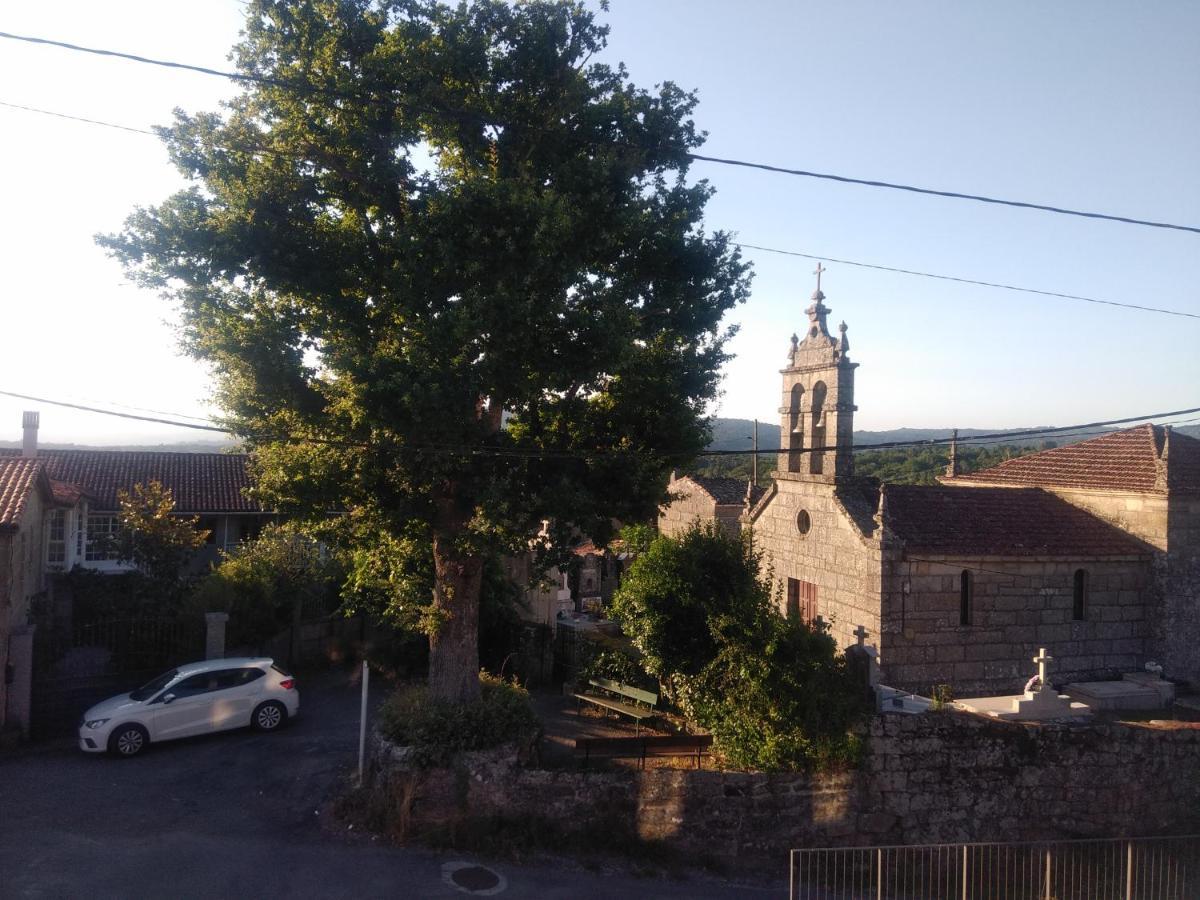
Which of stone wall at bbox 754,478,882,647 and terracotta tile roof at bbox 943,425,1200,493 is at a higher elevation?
terracotta tile roof at bbox 943,425,1200,493

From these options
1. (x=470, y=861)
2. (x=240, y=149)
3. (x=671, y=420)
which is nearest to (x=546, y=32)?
(x=240, y=149)

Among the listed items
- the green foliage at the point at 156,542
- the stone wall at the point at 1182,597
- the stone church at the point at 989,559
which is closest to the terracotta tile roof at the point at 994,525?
the stone church at the point at 989,559

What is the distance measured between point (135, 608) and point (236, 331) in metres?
10.6

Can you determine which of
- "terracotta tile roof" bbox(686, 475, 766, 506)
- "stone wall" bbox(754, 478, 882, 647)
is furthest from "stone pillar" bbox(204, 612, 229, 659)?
"terracotta tile roof" bbox(686, 475, 766, 506)

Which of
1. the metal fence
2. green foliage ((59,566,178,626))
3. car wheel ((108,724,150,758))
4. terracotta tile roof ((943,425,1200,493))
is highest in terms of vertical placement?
terracotta tile roof ((943,425,1200,493))

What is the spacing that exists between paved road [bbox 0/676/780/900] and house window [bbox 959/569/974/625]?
10.2 metres

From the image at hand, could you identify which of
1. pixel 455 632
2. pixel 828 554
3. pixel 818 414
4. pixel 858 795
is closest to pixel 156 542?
pixel 455 632

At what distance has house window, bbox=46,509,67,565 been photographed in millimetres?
23125

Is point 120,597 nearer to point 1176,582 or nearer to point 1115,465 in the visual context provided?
point 1176,582

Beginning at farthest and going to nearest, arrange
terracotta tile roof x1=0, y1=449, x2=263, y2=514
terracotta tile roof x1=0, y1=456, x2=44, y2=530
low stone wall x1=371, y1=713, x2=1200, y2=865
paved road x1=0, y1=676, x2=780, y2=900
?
terracotta tile roof x1=0, y1=449, x2=263, y2=514 → terracotta tile roof x1=0, y1=456, x2=44, y2=530 → low stone wall x1=371, y1=713, x2=1200, y2=865 → paved road x1=0, y1=676, x2=780, y2=900

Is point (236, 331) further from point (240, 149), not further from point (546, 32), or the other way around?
point (546, 32)

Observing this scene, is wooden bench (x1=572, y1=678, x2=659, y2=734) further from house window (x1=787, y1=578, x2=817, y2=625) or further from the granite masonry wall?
the granite masonry wall

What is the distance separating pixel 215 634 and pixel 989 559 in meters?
17.1

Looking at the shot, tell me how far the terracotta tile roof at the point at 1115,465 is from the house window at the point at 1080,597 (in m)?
2.56
